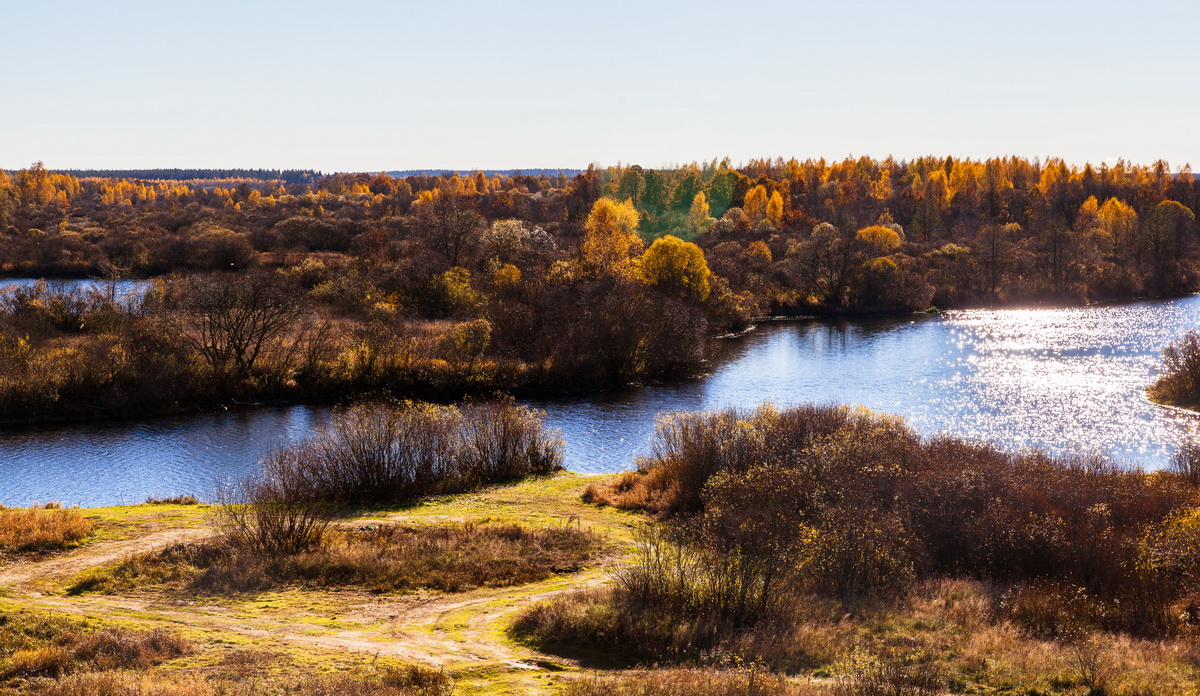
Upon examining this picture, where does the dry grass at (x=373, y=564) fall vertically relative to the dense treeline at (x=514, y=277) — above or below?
below

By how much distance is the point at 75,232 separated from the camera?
12512cm

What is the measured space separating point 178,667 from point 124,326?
4954 cm

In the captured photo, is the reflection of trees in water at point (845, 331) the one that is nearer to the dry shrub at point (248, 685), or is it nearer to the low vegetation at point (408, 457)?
the low vegetation at point (408, 457)

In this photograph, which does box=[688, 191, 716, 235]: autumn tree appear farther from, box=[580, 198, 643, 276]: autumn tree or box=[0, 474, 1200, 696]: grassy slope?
box=[0, 474, 1200, 696]: grassy slope

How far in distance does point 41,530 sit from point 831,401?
31.2 meters

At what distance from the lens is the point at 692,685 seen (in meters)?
13.3

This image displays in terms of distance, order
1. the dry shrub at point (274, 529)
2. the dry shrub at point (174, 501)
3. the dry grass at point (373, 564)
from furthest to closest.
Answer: the dry shrub at point (174, 501), the dry shrub at point (274, 529), the dry grass at point (373, 564)

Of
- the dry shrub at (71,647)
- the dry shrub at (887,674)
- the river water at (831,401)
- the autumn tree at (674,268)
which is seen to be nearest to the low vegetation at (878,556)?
the dry shrub at (887,674)

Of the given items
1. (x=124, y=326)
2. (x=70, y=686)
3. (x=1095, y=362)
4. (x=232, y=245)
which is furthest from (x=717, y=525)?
(x=232, y=245)

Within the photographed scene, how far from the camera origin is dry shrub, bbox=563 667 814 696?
12977 millimetres

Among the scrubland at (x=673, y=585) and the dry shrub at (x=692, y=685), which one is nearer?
the dry shrub at (x=692, y=685)

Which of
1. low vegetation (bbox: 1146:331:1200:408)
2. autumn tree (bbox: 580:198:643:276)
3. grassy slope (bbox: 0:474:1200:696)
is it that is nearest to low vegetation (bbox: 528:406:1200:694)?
grassy slope (bbox: 0:474:1200:696)

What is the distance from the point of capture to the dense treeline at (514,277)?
5522 centimetres

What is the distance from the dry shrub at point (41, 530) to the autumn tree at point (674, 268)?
5607cm
